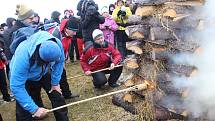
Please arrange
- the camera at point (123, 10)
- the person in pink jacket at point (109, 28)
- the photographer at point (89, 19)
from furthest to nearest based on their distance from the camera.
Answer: the camera at point (123, 10) → the person in pink jacket at point (109, 28) → the photographer at point (89, 19)

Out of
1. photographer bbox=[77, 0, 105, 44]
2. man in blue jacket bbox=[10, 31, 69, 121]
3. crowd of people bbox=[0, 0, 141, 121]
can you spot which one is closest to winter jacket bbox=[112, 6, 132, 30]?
crowd of people bbox=[0, 0, 141, 121]

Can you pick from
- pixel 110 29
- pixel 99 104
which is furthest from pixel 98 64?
pixel 110 29

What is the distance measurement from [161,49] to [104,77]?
2714mm

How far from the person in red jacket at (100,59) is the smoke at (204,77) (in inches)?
105

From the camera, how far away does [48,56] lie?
14.8ft

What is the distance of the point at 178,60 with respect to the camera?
16.8 ft

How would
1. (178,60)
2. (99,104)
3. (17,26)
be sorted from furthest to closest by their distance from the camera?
(99,104), (17,26), (178,60)

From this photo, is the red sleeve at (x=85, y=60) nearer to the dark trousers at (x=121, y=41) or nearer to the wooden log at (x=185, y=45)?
the dark trousers at (x=121, y=41)

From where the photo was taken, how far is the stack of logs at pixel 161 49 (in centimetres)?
493

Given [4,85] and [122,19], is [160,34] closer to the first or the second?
[4,85]

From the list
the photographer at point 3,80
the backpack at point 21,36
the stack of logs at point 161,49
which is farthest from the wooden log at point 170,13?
the photographer at point 3,80

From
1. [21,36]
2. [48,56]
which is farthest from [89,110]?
[48,56]

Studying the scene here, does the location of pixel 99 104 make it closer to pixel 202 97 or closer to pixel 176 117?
pixel 176 117

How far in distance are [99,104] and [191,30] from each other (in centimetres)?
279
